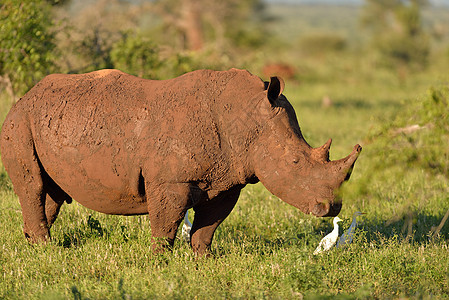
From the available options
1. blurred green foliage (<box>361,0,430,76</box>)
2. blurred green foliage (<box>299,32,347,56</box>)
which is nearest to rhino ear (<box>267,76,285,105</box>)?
blurred green foliage (<box>361,0,430,76</box>)

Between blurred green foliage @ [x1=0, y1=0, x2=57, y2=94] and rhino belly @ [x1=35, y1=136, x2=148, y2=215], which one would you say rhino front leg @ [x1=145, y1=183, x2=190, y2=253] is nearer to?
rhino belly @ [x1=35, y1=136, x2=148, y2=215]

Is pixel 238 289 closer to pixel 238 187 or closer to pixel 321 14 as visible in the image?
pixel 238 187

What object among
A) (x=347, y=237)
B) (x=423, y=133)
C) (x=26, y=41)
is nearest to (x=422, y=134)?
(x=423, y=133)

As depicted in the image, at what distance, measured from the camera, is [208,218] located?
18.2ft

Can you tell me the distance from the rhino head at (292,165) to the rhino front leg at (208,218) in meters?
0.61

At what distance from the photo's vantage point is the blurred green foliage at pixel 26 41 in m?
9.24

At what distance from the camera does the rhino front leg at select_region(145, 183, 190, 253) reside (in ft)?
16.4

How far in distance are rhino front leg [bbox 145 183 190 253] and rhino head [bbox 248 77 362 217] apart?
67 centimetres

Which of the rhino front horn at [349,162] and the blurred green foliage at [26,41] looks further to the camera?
the blurred green foliage at [26,41]

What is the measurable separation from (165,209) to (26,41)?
218 inches

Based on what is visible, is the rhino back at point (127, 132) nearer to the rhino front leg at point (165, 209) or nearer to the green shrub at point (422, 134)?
the rhino front leg at point (165, 209)

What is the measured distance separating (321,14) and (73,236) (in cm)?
14668

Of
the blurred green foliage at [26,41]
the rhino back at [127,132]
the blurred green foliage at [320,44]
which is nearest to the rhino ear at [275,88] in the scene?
the rhino back at [127,132]

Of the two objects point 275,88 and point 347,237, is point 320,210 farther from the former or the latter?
point 347,237
